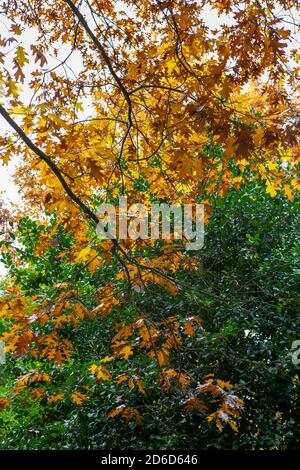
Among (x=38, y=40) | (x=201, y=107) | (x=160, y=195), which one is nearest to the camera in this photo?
(x=201, y=107)

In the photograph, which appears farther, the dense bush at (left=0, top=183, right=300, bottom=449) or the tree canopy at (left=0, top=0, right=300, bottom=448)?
the dense bush at (left=0, top=183, right=300, bottom=449)

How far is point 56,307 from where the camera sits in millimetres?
3086

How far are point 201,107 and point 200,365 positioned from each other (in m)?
2.48

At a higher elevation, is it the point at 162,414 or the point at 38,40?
the point at 38,40

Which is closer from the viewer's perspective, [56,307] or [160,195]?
[56,307]

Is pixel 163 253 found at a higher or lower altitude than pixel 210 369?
higher

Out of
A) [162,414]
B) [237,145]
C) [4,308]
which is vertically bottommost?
[162,414]

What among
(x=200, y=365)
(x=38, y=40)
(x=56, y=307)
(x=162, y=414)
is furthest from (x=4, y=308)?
(x=38, y=40)

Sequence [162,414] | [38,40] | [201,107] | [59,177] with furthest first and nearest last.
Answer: [38,40]
[162,414]
[59,177]
[201,107]

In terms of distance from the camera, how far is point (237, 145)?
2707 millimetres

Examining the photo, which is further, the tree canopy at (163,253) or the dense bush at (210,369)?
the dense bush at (210,369)
